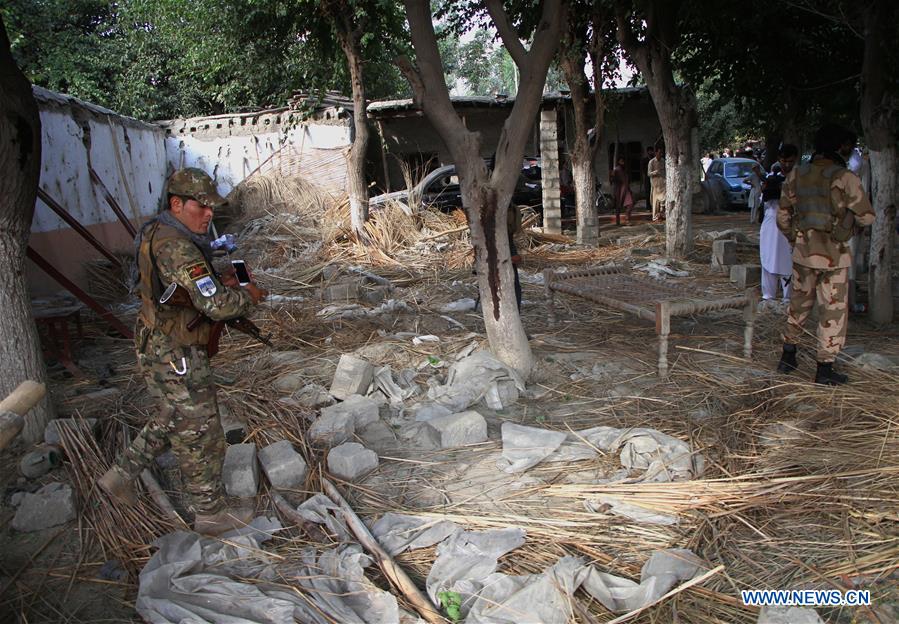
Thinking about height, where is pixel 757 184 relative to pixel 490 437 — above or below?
above

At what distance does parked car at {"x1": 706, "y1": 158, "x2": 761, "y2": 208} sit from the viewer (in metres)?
17.3

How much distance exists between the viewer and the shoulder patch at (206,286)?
282 cm

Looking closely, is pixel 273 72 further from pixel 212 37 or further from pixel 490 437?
pixel 490 437

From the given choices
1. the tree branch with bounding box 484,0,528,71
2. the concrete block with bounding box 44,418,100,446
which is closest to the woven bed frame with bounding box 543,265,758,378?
the tree branch with bounding box 484,0,528,71

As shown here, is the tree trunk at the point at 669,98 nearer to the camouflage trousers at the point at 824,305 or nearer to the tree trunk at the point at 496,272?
the camouflage trousers at the point at 824,305

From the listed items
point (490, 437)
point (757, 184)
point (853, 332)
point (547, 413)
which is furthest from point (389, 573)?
point (757, 184)

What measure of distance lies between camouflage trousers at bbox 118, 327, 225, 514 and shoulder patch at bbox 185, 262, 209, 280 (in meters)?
0.37

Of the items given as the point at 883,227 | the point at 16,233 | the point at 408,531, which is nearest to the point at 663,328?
the point at 408,531

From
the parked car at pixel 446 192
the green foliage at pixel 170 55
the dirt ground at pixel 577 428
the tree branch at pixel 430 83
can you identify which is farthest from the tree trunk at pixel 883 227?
the green foliage at pixel 170 55

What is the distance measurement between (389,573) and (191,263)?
1.54m

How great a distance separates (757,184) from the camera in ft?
41.6

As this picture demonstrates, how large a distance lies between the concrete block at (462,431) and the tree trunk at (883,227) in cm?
404

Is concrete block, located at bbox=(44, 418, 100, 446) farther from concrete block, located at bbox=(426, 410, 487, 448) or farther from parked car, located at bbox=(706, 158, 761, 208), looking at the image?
parked car, located at bbox=(706, 158, 761, 208)

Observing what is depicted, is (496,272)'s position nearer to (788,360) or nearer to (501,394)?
(501,394)
